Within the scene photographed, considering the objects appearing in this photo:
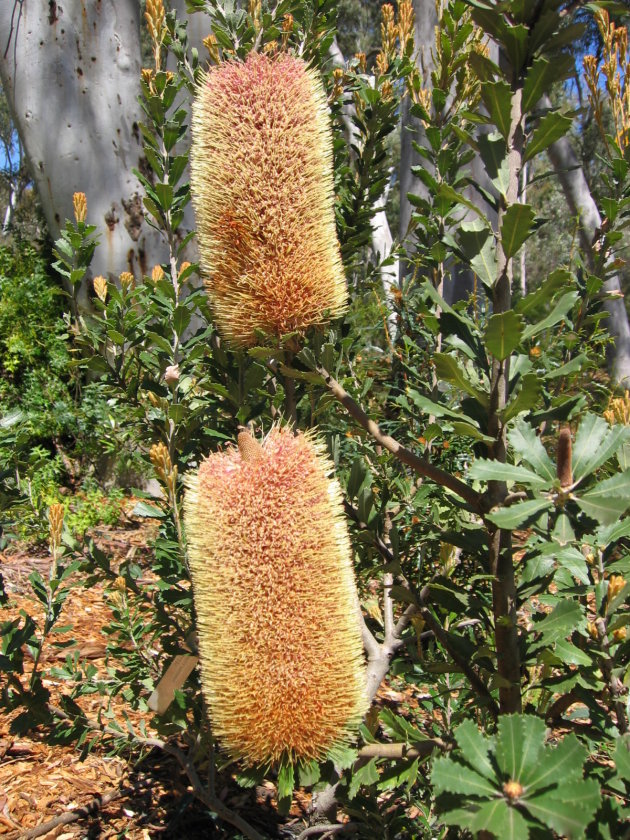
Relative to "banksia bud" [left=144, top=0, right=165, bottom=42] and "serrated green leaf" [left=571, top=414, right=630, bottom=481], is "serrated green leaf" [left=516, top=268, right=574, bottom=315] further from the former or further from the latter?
"banksia bud" [left=144, top=0, right=165, bottom=42]

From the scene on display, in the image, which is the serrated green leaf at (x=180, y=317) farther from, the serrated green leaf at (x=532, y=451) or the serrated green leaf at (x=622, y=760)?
the serrated green leaf at (x=622, y=760)

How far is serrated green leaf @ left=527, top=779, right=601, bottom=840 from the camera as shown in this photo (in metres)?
0.64

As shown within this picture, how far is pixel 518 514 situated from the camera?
79 centimetres

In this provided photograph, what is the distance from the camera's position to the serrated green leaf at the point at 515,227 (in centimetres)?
79

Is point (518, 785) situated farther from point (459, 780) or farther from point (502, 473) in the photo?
point (502, 473)

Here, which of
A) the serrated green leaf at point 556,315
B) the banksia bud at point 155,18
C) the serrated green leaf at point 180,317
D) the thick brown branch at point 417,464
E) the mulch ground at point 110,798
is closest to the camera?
the serrated green leaf at point 556,315

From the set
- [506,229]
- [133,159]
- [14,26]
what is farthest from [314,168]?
[14,26]

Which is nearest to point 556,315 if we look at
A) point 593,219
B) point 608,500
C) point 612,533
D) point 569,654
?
point 608,500

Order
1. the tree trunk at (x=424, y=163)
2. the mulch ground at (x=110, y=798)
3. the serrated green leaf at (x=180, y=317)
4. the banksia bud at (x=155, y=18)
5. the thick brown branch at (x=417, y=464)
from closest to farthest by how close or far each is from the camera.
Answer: the thick brown branch at (x=417, y=464) → the serrated green leaf at (x=180, y=317) → the banksia bud at (x=155, y=18) → the mulch ground at (x=110, y=798) → the tree trunk at (x=424, y=163)

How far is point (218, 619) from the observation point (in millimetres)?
868

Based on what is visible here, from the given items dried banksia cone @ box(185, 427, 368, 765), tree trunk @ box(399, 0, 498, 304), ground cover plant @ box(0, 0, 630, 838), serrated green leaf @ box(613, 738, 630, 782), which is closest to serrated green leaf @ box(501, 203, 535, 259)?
ground cover plant @ box(0, 0, 630, 838)

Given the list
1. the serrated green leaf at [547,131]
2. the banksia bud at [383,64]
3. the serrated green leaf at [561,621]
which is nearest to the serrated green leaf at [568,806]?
the serrated green leaf at [561,621]

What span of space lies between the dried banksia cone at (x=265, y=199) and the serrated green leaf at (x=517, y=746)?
626 millimetres

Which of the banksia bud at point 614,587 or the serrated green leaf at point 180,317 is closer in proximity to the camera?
the banksia bud at point 614,587
